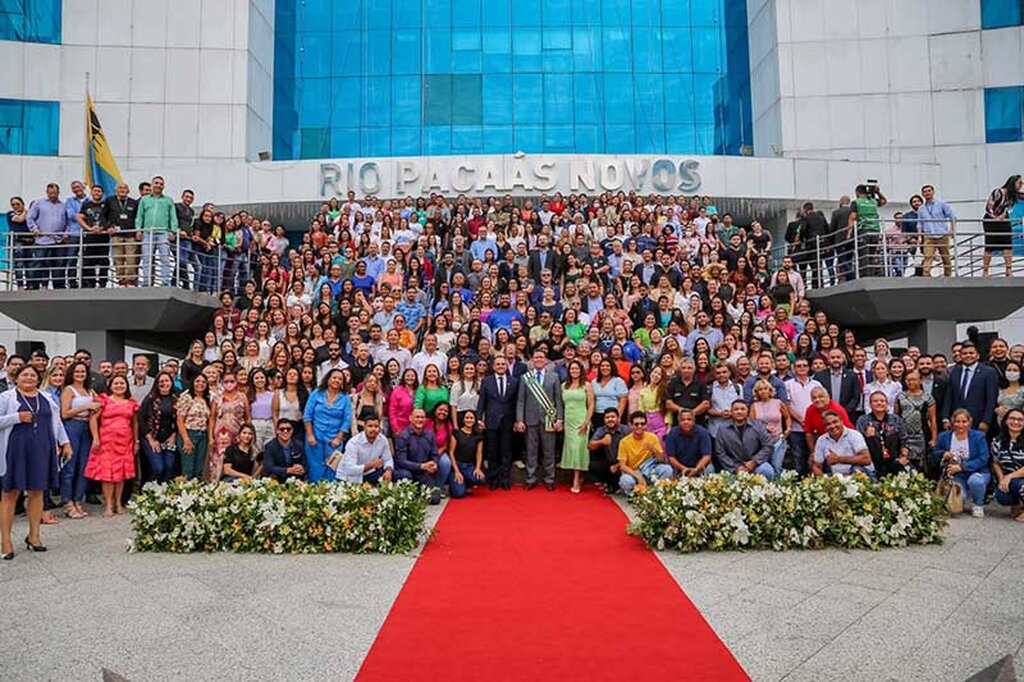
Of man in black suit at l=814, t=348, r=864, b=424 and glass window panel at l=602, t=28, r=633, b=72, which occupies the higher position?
glass window panel at l=602, t=28, r=633, b=72

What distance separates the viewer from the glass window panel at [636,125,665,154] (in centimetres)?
2889

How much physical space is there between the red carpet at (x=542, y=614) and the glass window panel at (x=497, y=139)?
68.9 feet

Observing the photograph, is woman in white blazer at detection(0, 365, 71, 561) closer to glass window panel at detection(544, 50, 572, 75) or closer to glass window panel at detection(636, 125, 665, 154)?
glass window panel at detection(636, 125, 665, 154)

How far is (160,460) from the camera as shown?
35.9 feet

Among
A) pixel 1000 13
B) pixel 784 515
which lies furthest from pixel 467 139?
pixel 784 515

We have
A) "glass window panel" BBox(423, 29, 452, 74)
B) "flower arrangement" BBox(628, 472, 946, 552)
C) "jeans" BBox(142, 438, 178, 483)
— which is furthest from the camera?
"glass window panel" BBox(423, 29, 452, 74)

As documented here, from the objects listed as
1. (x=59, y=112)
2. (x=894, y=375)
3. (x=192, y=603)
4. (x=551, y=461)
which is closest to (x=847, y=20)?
(x=894, y=375)

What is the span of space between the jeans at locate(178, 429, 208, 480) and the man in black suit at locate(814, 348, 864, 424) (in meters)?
8.00

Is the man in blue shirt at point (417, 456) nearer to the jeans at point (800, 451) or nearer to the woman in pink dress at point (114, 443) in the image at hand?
the woman in pink dress at point (114, 443)

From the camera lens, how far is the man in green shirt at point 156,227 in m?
15.2

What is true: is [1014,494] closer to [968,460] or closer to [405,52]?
[968,460]

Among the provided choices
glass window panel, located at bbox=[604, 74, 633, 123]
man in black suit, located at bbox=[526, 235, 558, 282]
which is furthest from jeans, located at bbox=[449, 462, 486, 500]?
glass window panel, located at bbox=[604, 74, 633, 123]

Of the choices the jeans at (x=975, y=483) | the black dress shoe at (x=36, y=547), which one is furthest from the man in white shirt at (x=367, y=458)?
the jeans at (x=975, y=483)

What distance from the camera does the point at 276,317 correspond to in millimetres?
13703
